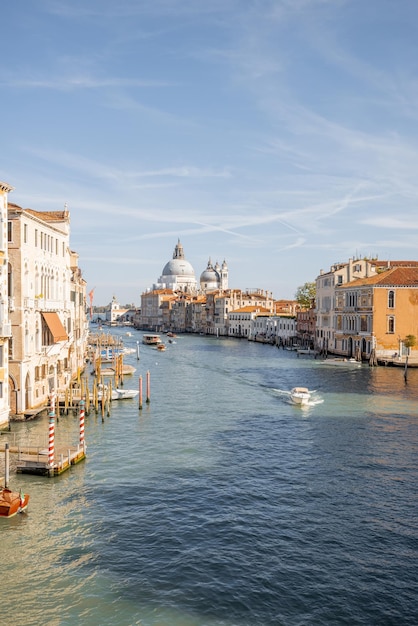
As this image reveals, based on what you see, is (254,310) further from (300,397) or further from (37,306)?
(37,306)

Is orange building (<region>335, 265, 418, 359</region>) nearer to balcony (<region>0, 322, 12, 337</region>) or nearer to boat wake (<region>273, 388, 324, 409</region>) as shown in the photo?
boat wake (<region>273, 388, 324, 409</region>)

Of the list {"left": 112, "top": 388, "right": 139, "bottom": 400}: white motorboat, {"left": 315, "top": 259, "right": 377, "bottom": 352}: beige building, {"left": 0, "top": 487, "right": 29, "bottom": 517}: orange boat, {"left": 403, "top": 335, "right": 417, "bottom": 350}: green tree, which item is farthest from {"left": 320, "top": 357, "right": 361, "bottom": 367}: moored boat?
{"left": 0, "top": 487, "right": 29, "bottom": 517}: orange boat

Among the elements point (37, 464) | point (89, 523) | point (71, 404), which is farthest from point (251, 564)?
point (71, 404)

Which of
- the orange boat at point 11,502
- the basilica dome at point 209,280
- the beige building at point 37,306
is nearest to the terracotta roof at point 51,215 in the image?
the beige building at point 37,306

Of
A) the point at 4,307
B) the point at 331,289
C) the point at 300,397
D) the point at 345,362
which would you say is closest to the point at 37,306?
the point at 4,307

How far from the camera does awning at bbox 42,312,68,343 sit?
29.2 metres

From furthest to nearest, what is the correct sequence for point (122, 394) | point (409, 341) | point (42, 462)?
point (409, 341)
point (122, 394)
point (42, 462)

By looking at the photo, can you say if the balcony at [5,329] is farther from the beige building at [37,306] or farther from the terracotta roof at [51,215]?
the terracotta roof at [51,215]

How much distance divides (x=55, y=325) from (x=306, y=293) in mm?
77609

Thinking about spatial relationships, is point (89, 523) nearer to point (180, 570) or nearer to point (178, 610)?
point (180, 570)

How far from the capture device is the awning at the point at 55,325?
1149 inches

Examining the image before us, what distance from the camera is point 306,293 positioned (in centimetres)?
10362

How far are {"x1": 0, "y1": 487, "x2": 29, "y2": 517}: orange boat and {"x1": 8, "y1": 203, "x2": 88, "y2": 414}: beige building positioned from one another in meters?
10.4

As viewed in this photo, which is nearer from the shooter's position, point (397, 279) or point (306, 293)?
point (397, 279)
